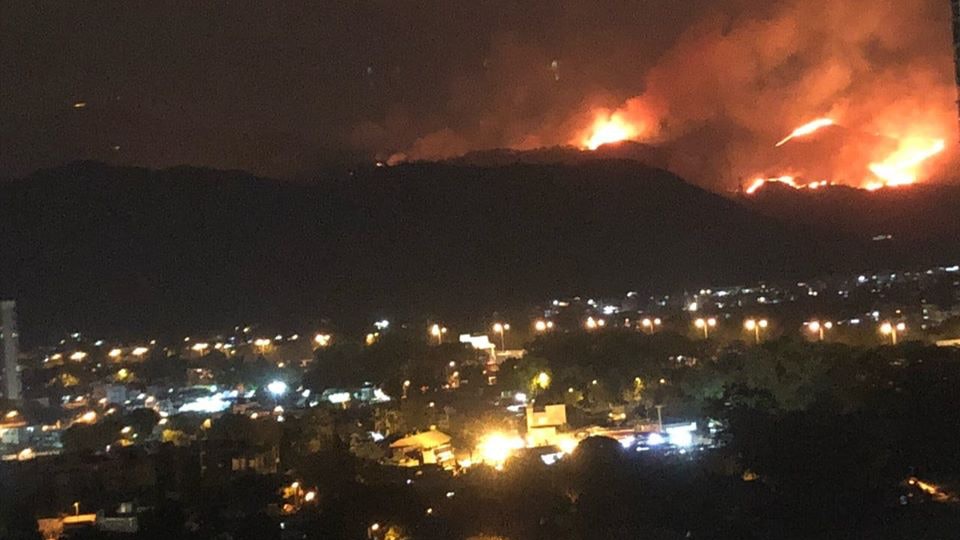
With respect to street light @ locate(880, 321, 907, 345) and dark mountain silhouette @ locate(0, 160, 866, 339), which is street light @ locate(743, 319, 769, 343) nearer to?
street light @ locate(880, 321, 907, 345)

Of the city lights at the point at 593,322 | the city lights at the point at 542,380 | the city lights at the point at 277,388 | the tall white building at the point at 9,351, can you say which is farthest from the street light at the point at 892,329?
the tall white building at the point at 9,351

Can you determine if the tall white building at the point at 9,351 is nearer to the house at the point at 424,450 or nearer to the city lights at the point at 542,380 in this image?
the city lights at the point at 542,380

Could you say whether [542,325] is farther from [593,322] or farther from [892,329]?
[892,329]

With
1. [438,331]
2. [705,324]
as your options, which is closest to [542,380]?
[705,324]

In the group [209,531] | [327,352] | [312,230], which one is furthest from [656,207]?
[209,531]

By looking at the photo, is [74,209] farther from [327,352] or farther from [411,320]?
[327,352]
